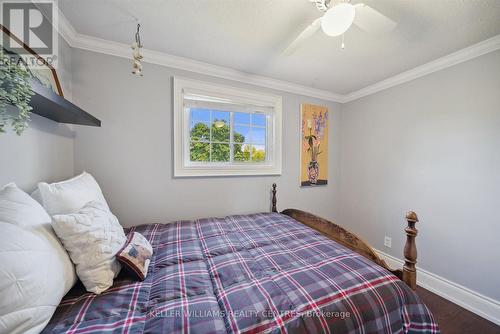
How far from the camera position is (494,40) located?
152cm

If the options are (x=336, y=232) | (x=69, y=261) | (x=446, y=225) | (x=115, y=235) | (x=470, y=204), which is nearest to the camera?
(x=69, y=261)


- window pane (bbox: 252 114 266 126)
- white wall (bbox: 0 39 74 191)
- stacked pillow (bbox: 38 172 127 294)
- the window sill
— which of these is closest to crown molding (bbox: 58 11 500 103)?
white wall (bbox: 0 39 74 191)

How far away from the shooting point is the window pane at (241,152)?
7.67 ft

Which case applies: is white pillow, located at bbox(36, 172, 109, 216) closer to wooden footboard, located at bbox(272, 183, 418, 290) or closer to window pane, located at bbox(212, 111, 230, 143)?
window pane, located at bbox(212, 111, 230, 143)

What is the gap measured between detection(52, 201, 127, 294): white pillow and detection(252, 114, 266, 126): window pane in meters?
1.92

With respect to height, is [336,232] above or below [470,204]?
below

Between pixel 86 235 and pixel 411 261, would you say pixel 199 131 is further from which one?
pixel 411 261

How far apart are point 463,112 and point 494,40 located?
1.88 feet

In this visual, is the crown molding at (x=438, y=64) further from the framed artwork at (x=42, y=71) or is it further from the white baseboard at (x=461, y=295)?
the framed artwork at (x=42, y=71)

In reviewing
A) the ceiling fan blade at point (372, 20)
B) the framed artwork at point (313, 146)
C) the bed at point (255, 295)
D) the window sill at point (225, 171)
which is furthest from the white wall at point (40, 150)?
the framed artwork at point (313, 146)

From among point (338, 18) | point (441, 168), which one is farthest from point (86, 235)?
point (441, 168)

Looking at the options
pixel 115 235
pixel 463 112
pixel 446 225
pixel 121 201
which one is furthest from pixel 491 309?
pixel 121 201

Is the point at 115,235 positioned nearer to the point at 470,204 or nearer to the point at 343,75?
the point at 343,75

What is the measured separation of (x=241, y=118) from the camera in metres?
2.34
